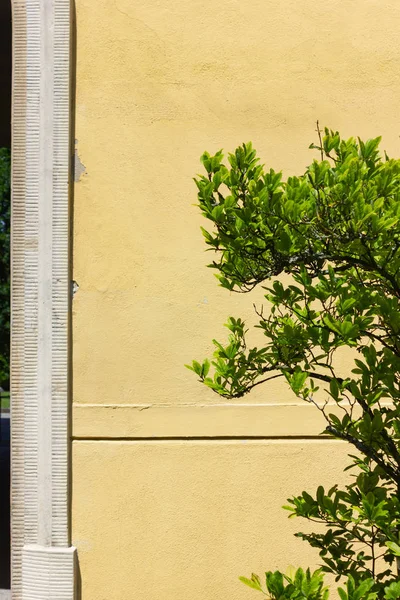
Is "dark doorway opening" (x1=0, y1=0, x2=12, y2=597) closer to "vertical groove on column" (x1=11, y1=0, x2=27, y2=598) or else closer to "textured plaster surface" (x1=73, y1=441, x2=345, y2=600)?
"vertical groove on column" (x1=11, y1=0, x2=27, y2=598)

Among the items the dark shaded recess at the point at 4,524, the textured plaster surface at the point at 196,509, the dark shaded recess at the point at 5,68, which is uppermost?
the dark shaded recess at the point at 5,68

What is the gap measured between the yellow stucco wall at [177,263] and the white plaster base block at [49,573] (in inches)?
4.8

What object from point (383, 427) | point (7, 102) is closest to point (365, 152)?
point (383, 427)

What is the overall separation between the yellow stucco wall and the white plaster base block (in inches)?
4.8

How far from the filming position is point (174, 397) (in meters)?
4.05

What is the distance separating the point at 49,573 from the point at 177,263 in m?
1.99

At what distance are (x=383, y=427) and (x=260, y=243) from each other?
0.75m

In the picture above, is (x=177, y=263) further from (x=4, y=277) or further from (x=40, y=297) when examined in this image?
(x=4, y=277)

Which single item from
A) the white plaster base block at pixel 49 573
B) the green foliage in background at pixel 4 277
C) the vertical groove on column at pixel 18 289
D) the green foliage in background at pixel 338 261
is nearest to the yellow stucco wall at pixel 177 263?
the white plaster base block at pixel 49 573

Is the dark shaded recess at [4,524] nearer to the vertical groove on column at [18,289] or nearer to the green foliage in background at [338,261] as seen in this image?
the vertical groove on column at [18,289]

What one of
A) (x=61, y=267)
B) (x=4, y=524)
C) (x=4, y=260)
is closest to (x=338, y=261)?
(x=61, y=267)

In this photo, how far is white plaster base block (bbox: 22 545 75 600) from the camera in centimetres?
395

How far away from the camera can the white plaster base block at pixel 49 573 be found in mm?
3945

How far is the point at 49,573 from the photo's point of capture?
3.96m
